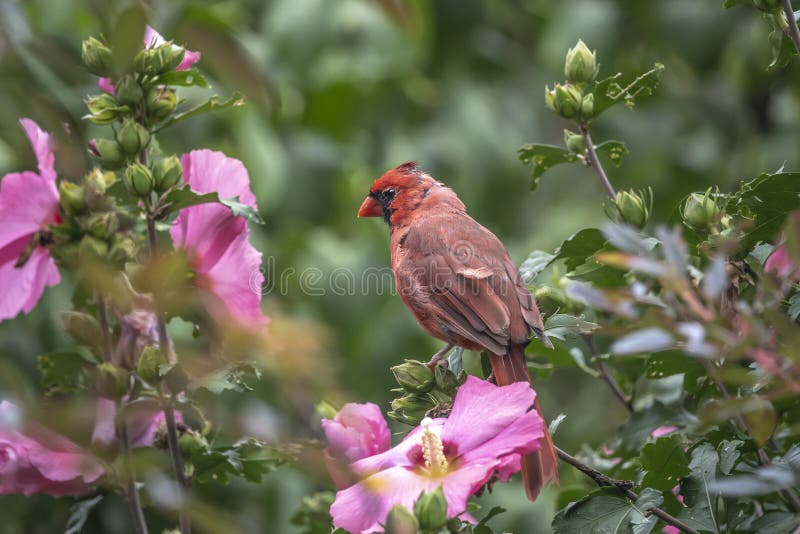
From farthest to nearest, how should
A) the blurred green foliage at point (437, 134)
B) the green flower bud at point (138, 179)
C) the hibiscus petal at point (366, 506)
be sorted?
the blurred green foliage at point (437, 134), the green flower bud at point (138, 179), the hibiscus petal at point (366, 506)

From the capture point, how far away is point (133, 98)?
Result: 1638 mm

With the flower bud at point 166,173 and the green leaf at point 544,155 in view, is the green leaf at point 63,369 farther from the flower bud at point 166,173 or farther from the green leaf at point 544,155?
the green leaf at point 544,155

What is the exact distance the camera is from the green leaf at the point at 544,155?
1.90 m

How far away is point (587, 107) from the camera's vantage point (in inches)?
73.9

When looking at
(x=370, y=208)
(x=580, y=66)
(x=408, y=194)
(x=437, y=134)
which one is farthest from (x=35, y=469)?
(x=437, y=134)

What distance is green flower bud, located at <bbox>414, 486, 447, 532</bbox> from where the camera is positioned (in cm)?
124

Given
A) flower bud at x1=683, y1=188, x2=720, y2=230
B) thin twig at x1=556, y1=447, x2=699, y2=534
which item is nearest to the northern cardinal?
thin twig at x1=556, y1=447, x2=699, y2=534

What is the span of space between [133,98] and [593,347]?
3.36 feet

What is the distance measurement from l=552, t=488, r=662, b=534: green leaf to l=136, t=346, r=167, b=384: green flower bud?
2.03 ft

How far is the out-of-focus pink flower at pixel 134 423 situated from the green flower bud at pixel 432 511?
378 mm

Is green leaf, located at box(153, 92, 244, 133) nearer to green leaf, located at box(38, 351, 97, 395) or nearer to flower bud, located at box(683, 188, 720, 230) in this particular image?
green leaf, located at box(38, 351, 97, 395)

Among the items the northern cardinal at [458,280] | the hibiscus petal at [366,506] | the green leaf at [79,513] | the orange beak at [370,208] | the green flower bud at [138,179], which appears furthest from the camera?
the orange beak at [370,208]

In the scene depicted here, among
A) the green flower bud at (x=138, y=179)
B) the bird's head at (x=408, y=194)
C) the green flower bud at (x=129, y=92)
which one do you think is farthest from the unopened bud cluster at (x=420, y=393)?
the bird's head at (x=408, y=194)

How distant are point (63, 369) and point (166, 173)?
1.20ft
